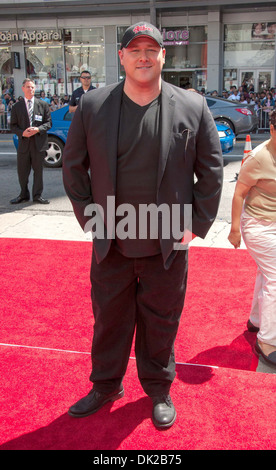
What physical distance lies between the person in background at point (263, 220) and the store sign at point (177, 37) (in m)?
24.0

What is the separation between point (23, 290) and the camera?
192 inches

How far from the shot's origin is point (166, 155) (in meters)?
2.46

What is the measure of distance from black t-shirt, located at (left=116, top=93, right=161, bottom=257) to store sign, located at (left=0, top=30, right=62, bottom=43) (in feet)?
88.5

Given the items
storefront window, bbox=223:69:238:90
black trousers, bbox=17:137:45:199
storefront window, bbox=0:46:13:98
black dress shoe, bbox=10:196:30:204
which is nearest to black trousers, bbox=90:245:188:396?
black trousers, bbox=17:137:45:199

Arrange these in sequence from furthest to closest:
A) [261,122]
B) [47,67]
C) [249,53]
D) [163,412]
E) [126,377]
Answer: [47,67]
[249,53]
[261,122]
[126,377]
[163,412]

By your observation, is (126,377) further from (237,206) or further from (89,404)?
(237,206)

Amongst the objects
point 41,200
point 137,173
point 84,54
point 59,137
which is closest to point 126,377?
point 137,173

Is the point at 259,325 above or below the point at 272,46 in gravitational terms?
below

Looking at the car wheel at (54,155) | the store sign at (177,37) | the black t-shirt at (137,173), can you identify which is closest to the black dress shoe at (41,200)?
the car wheel at (54,155)

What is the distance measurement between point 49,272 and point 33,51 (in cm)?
2509

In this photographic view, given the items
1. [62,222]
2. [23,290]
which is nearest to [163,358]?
[23,290]

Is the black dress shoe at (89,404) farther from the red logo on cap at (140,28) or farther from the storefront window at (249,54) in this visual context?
the storefront window at (249,54)

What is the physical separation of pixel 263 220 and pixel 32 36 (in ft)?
87.8

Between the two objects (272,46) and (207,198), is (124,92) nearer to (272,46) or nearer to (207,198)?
(207,198)
